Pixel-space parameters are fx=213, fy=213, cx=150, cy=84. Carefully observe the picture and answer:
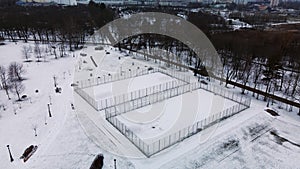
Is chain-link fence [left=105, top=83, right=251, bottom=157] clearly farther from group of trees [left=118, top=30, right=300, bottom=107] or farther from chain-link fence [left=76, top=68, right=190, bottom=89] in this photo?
chain-link fence [left=76, top=68, right=190, bottom=89]

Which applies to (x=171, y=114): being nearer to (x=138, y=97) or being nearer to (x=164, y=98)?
(x=164, y=98)

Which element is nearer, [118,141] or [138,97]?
[118,141]

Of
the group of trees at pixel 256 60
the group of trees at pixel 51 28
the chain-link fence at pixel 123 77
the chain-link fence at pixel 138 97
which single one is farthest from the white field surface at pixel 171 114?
the group of trees at pixel 51 28

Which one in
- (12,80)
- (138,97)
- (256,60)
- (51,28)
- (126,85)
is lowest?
(138,97)

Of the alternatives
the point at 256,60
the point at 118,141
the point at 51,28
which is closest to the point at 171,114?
the point at 118,141

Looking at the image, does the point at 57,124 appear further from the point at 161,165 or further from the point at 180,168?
the point at 180,168

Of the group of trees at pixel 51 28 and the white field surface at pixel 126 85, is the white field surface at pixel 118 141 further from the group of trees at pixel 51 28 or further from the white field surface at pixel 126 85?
the group of trees at pixel 51 28

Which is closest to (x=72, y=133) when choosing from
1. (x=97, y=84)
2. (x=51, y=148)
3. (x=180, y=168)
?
(x=51, y=148)

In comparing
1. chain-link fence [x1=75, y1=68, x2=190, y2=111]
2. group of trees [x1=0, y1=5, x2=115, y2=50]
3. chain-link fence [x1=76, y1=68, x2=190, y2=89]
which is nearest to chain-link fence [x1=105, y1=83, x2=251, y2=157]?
chain-link fence [x1=75, y1=68, x2=190, y2=111]
